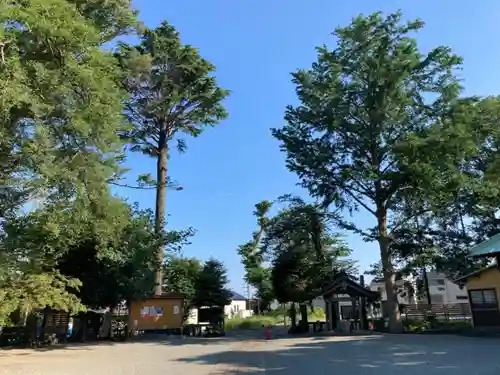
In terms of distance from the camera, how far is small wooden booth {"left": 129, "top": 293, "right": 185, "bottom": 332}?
2186cm

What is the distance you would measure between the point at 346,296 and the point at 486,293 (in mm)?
7841

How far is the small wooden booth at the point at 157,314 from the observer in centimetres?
2186

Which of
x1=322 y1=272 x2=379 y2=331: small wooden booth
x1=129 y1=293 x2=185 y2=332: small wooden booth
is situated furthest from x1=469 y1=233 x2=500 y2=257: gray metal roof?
x1=129 y1=293 x2=185 y2=332: small wooden booth

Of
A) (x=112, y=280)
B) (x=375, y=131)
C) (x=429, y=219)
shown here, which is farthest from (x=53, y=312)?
(x=429, y=219)

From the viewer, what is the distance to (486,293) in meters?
19.5

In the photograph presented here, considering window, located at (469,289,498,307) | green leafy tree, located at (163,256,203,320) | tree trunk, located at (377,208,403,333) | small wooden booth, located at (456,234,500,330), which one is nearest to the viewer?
small wooden booth, located at (456,234,500,330)

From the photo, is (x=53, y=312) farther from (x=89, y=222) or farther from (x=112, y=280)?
(x=89, y=222)

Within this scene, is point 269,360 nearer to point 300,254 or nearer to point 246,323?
point 300,254

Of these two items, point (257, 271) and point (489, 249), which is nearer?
point (489, 249)

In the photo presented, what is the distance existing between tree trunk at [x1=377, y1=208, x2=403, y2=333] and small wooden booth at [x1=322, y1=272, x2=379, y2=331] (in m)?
1.67

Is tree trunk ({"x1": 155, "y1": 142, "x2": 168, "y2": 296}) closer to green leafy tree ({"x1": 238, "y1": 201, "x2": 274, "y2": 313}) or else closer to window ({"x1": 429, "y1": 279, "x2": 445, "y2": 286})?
green leafy tree ({"x1": 238, "y1": 201, "x2": 274, "y2": 313})

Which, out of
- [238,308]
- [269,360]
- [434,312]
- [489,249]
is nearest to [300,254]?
[434,312]

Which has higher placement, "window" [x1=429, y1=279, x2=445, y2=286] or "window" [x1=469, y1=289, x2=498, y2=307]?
"window" [x1=429, y1=279, x2=445, y2=286]

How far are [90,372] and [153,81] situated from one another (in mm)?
21282
